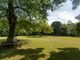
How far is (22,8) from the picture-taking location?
26328 millimetres

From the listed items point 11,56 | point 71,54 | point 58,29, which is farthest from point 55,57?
point 58,29

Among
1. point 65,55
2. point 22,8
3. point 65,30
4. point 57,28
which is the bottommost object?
point 65,55

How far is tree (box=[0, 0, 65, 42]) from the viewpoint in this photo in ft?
82.1

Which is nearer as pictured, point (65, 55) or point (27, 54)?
point (65, 55)

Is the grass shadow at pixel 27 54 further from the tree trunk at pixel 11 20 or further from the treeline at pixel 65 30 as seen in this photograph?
the treeline at pixel 65 30

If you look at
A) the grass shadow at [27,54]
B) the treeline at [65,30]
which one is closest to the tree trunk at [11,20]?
the grass shadow at [27,54]

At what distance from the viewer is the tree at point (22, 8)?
82.1 ft

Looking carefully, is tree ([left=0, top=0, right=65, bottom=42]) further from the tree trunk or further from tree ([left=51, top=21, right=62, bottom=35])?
tree ([left=51, top=21, right=62, bottom=35])

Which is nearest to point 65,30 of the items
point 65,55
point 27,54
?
point 27,54

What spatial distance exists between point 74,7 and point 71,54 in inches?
217

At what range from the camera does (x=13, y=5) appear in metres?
26.6

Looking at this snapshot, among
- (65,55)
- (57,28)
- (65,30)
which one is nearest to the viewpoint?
(65,55)

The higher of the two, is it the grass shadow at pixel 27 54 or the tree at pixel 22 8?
the tree at pixel 22 8

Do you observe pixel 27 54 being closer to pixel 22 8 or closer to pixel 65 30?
pixel 22 8
